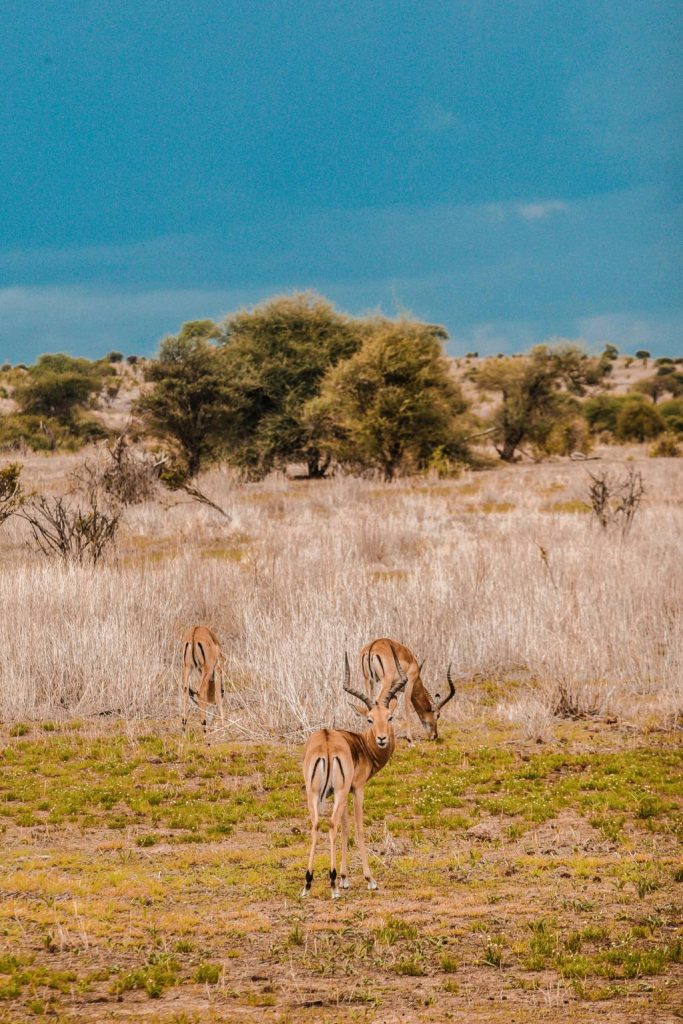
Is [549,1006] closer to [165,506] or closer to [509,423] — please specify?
[165,506]

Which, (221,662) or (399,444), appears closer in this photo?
(221,662)

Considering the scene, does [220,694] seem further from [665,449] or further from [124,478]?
[665,449]

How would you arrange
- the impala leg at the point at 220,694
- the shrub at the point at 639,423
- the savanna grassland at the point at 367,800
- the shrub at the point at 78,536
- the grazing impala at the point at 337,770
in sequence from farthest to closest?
the shrub at the point at 639,423
the shrub at the point at 78,536
the impala leg at the point at 220,694
the grazing impala at the point at 337,770
the savanna grassland at the point at 367,800

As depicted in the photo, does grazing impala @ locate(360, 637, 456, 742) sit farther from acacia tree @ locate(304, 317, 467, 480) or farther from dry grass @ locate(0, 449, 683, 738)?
acacia tree @ locate(304, 317, 467, 480)

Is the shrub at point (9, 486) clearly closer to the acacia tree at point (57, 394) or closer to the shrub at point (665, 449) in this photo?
the shrub at point (665, 449)

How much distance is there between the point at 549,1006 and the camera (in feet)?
18.5

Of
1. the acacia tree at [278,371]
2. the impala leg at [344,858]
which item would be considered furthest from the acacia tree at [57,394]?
the impala leg at [344,858]

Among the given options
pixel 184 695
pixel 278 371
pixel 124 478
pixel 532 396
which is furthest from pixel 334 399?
pixel 184 695

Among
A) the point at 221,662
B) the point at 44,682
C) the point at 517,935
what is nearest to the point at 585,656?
the point at 221,662

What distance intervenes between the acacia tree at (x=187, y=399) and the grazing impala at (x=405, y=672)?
2840cm

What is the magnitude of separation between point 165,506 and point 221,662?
52.3ft

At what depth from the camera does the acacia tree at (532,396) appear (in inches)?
1896

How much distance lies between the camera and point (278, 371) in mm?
43156

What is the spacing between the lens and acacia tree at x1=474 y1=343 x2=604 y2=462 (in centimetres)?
4816
